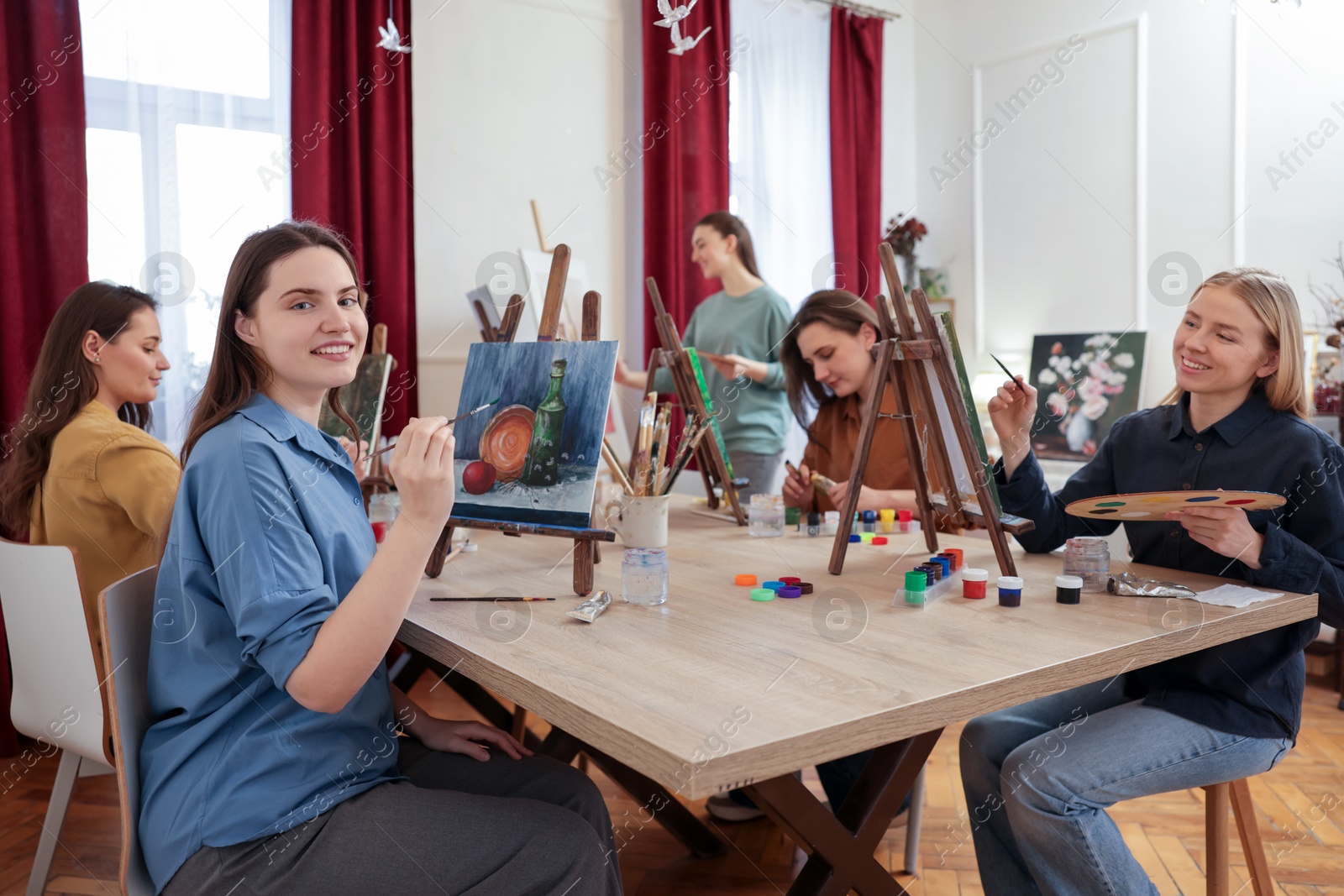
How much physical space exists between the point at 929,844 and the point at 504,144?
3114 millimetres

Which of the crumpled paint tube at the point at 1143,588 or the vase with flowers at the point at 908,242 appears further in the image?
the vase with flowers at the point at 908,242

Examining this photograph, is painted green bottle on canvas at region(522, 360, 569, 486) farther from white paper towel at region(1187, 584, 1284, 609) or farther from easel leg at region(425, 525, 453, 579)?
white paper towel at region(1187, 584, 1284, 609)

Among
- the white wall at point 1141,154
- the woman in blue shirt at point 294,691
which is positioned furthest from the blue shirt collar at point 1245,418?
the white wall at point 1141,154

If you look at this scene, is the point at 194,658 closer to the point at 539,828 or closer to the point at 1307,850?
the point at 539,828

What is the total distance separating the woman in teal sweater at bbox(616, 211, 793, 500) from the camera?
134 inches

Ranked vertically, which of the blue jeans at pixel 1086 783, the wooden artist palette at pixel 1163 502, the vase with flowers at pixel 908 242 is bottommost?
the blue jeans at pixel 1086 783

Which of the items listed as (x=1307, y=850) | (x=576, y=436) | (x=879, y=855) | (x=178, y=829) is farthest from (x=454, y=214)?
(x=1307, y=850)

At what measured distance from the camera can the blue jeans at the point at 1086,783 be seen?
1409 millimetres

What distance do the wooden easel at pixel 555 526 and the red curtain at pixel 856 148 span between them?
3369mm

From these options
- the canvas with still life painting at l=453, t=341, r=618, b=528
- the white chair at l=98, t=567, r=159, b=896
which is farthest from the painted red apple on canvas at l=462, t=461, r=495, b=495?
the white chair at l=98, t=567, r=159, b=896

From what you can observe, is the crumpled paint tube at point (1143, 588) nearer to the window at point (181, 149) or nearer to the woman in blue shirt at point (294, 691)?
the woman in blue shirt at point (294, 691)

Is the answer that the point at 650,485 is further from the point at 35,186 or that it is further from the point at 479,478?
the point at 35,186

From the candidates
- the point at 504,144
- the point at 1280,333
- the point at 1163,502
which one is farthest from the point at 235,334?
the point at 504,144

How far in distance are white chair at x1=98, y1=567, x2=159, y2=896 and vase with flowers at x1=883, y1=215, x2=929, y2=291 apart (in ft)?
14.7
